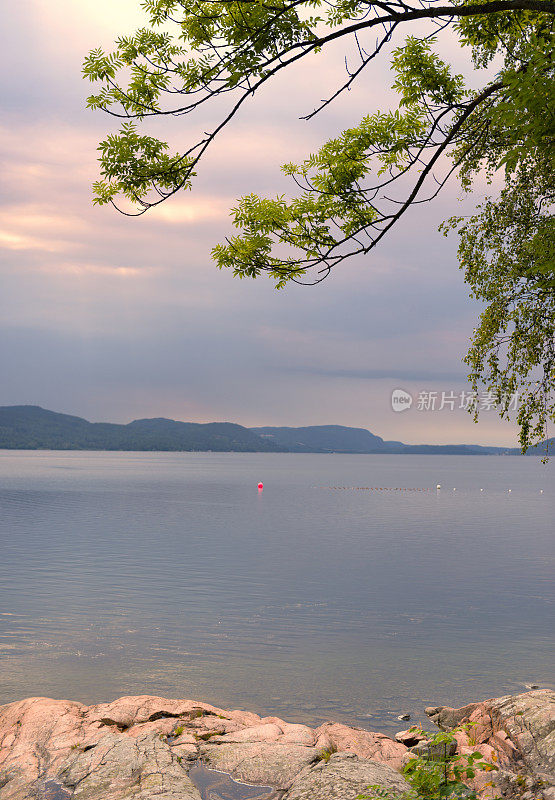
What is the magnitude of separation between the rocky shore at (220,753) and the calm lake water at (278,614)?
3.64 metres

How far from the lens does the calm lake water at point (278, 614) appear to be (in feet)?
56.4

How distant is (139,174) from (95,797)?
986 centimetres

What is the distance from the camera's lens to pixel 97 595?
29.0m

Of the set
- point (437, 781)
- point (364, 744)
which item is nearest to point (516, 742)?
point (364, 744)

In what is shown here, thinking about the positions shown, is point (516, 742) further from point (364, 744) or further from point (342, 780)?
point (342, 780)

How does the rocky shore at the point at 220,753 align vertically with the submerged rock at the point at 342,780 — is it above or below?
below

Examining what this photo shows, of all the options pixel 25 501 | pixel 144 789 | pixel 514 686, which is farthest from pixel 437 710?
pixel 25 501

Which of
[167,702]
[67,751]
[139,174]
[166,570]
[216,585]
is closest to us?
[67,751]

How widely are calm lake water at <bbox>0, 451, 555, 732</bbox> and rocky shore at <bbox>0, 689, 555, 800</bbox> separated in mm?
3642

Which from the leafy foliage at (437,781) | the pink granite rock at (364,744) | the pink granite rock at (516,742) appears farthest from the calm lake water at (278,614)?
the leafy foliage at (437,781)

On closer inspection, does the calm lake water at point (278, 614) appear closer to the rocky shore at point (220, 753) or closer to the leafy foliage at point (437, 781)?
the rocky shore at point (220, 753)

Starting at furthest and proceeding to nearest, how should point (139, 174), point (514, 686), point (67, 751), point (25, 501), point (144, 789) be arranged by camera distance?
1. point (25, 501)
2. point (514, 686)
3. point (139, 174)
4. point (67, 751)
5. point (144, 789)

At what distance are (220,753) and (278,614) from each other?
1659 cm

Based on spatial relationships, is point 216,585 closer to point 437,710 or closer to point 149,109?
point 437,710
